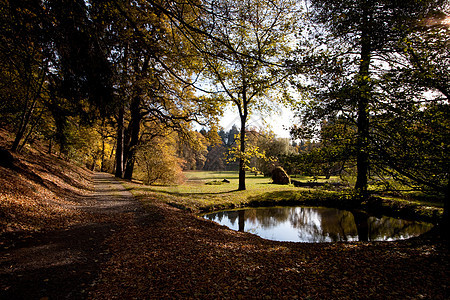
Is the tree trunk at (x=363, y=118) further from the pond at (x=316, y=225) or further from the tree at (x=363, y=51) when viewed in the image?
the pond at (x=316, y=225)

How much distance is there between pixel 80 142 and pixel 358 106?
19.6m

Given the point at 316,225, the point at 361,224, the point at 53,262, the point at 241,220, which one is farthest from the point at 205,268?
the point at 361,224

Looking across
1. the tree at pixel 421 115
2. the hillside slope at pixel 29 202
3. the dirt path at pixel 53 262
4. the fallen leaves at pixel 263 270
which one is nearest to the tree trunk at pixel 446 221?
the tree at pixel 421 115

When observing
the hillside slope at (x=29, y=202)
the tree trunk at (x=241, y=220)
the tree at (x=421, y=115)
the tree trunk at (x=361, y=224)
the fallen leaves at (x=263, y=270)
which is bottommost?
the tree trunk at (x=241, y=220)

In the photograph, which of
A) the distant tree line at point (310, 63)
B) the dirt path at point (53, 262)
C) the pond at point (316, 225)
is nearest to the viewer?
the dirt path at point (53, 262)

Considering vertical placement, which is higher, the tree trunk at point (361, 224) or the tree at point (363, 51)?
the tree at point (363, 51)

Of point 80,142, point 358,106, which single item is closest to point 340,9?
point 358,106

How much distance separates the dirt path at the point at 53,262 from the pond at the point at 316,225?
5.20 metres

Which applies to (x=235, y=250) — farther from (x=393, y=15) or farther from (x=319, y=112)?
(x=393, y=15)

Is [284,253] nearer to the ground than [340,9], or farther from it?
nearer to the ground

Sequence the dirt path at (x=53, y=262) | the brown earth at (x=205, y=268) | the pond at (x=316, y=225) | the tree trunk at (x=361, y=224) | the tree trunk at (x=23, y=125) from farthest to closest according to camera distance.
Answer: the tree trunk at (x=23, y=125) < the pond at (x=316, y=225) < the tree trunk at (x=361, y=224) < the brown earth at (x=205, y=268) < the dirt path at (x=53, y=262)

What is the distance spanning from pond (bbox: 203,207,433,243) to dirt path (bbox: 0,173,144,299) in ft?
17.0

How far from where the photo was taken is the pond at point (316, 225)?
7.41 meters

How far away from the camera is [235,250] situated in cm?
459
